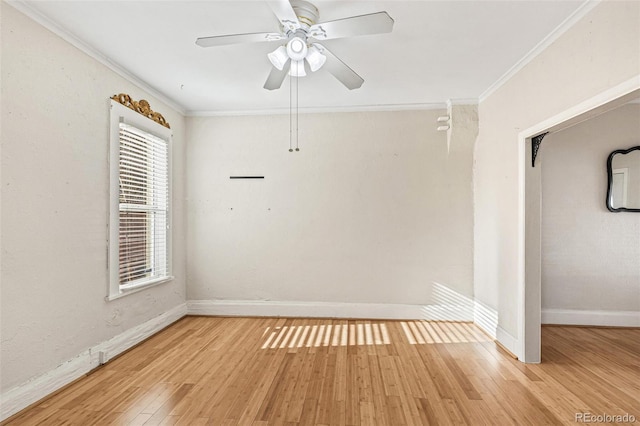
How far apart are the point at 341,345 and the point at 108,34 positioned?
10.8 ft

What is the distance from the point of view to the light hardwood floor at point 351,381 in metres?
2.14

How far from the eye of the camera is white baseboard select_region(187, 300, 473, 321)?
4.08 m

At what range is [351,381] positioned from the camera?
2.57m

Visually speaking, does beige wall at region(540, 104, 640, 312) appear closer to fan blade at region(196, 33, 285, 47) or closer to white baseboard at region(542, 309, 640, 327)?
white baseboard at region(542, 309, 640, 327)

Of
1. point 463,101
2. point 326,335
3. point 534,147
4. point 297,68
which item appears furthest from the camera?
point 463,101

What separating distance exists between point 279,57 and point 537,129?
2.09 metres

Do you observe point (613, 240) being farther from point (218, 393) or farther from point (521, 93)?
point (218, 393)

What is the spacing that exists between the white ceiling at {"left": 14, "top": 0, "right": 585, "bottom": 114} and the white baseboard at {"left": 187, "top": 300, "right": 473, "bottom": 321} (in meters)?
2.50

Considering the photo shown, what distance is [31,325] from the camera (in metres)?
2.25

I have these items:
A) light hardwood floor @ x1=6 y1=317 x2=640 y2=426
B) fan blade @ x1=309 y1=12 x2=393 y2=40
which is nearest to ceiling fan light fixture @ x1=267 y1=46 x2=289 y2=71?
fan blade @ x1=309 y1=12 x2=393 y2=40

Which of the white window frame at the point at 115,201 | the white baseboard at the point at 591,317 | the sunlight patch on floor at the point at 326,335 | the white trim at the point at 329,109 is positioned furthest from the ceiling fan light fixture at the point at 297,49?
the white baseboard at the point at 591,317

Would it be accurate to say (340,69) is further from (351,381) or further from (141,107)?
(351,381)

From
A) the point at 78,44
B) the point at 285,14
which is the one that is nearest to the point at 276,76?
the point at 285,14

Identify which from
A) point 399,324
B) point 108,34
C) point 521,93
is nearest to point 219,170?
point 108,34
